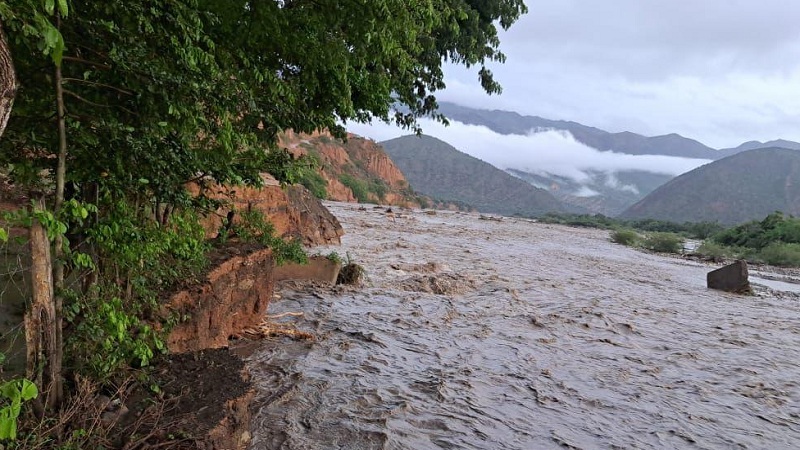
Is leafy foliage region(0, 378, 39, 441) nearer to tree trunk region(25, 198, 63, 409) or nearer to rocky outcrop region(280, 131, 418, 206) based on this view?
tree trunk region(25, 198, 63, 409)

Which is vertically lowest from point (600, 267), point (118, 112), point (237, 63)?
point (600, 267)

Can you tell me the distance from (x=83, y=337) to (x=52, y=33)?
243cm

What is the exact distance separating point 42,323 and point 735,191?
589 feet

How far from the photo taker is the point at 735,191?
149500 millimetres

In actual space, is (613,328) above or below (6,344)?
below

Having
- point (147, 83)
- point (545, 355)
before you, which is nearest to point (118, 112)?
point (147, 83)

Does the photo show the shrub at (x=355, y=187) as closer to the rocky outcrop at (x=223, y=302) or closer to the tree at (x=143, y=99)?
the rocky outcrop at (x=223, y=302)

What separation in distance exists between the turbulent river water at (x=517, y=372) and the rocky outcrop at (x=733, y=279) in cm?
308

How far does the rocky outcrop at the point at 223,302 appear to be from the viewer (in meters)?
5.44

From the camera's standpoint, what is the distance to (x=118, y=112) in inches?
137

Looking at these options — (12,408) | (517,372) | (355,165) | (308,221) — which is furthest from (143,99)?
(355,165)

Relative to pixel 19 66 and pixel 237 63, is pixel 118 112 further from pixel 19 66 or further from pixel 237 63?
pixel 237 63

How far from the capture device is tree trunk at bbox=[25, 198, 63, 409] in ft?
9.88

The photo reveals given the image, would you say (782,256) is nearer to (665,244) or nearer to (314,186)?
(665,244)
